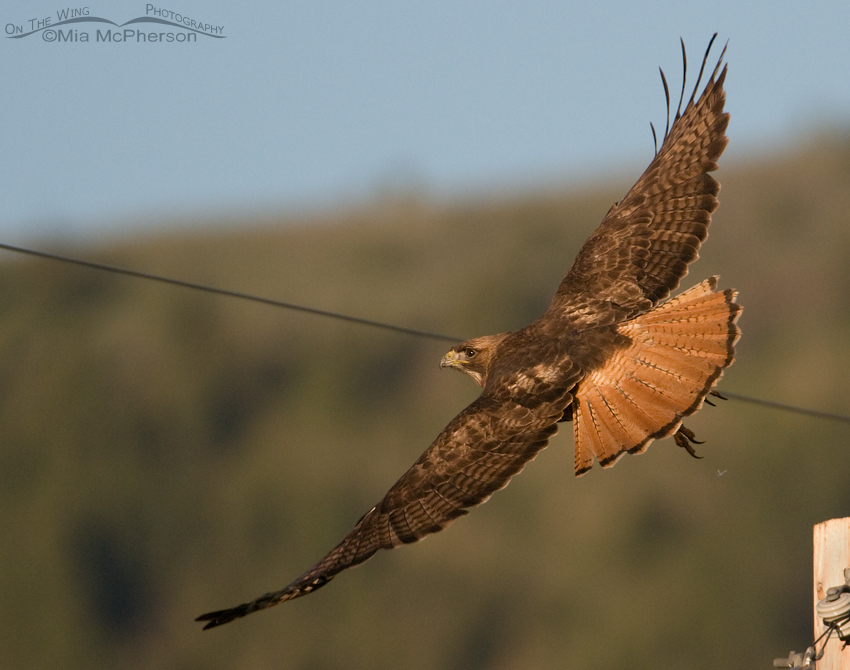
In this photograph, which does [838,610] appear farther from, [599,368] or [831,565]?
[599,368]

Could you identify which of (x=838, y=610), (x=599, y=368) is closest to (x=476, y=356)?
(x=599, y=368)

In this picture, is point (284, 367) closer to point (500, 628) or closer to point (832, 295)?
point (500, 628)

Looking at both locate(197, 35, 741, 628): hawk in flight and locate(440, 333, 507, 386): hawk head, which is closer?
locate(197, 35, 741, 628): hawk in flight

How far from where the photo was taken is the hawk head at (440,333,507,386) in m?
7.90

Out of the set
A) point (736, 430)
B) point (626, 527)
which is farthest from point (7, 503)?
point (736, 430)

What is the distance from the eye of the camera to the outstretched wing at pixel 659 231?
25.8 ft

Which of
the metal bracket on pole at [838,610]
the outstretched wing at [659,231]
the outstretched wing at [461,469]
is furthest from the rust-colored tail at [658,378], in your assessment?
the metal bracket on pole at [838,610]

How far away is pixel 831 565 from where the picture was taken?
5.06 metres

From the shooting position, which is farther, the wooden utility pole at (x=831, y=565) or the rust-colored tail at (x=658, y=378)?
the rust-colored tail at (x=658, y=378)

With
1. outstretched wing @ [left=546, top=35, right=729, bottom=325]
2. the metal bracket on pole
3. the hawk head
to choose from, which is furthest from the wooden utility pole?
the hawk head

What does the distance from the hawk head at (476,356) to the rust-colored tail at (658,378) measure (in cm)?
96

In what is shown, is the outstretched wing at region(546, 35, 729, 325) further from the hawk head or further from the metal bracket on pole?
the metal bracket on pole

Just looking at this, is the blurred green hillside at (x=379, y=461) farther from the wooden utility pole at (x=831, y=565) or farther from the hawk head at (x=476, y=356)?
the wooden utility pole at (x=831, y=565)

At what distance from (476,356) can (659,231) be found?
1.27 metres
